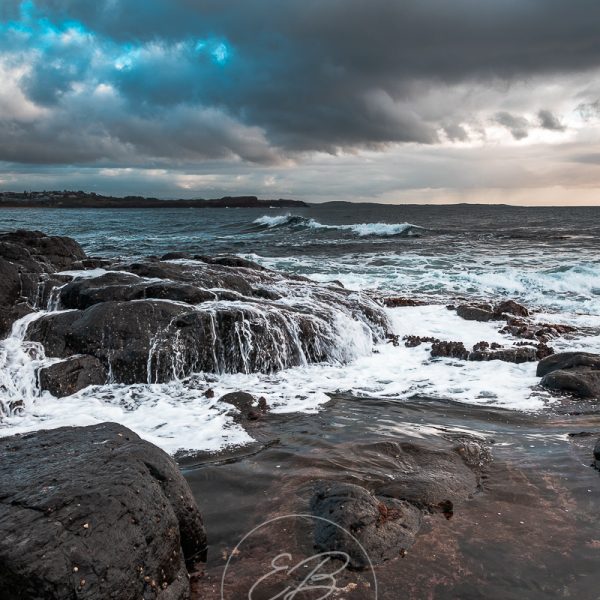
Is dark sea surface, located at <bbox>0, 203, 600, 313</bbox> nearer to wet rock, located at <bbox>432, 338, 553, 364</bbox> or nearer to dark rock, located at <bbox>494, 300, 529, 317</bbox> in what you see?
dark rock, located at <bbox>494, 300, 529, 317</bbox>

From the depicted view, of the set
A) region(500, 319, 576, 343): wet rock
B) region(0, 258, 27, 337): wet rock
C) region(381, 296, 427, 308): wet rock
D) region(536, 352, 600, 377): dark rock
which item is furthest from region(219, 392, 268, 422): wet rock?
region(381, 296, 427, 308): wet rock

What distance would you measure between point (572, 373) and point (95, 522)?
8960mm

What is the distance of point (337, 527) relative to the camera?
185 inches

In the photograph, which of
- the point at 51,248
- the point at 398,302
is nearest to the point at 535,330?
the point at 398,302

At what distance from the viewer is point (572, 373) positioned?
9.77 metres

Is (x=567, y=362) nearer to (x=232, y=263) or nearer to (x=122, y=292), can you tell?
(x=122, y=292)

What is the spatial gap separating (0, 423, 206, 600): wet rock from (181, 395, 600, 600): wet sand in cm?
48

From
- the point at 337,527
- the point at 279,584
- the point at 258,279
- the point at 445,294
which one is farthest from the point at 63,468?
the point at 445,294

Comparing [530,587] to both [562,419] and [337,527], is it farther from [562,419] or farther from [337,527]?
[562,419]

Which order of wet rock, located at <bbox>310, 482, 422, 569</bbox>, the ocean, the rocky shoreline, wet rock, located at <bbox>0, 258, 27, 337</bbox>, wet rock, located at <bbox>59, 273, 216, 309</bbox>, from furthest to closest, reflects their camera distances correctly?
wet rock, located at <bbox>59, 273, 216, 309</bbox> → wet rock, located at <bbox>0, 258, 27, 337</bbox> → the ocean → wet rock, located at <bbox>310, 482, 422, 569</bbox> → the rocky shoreline

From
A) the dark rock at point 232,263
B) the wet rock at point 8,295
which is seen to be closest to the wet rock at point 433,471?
the wet rock at point 8,295

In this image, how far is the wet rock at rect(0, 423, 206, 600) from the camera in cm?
334

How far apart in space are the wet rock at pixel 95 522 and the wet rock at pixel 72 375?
16.4ft

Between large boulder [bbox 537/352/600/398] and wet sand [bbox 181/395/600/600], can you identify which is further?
large boulder [bbox 537/352/600/398]
